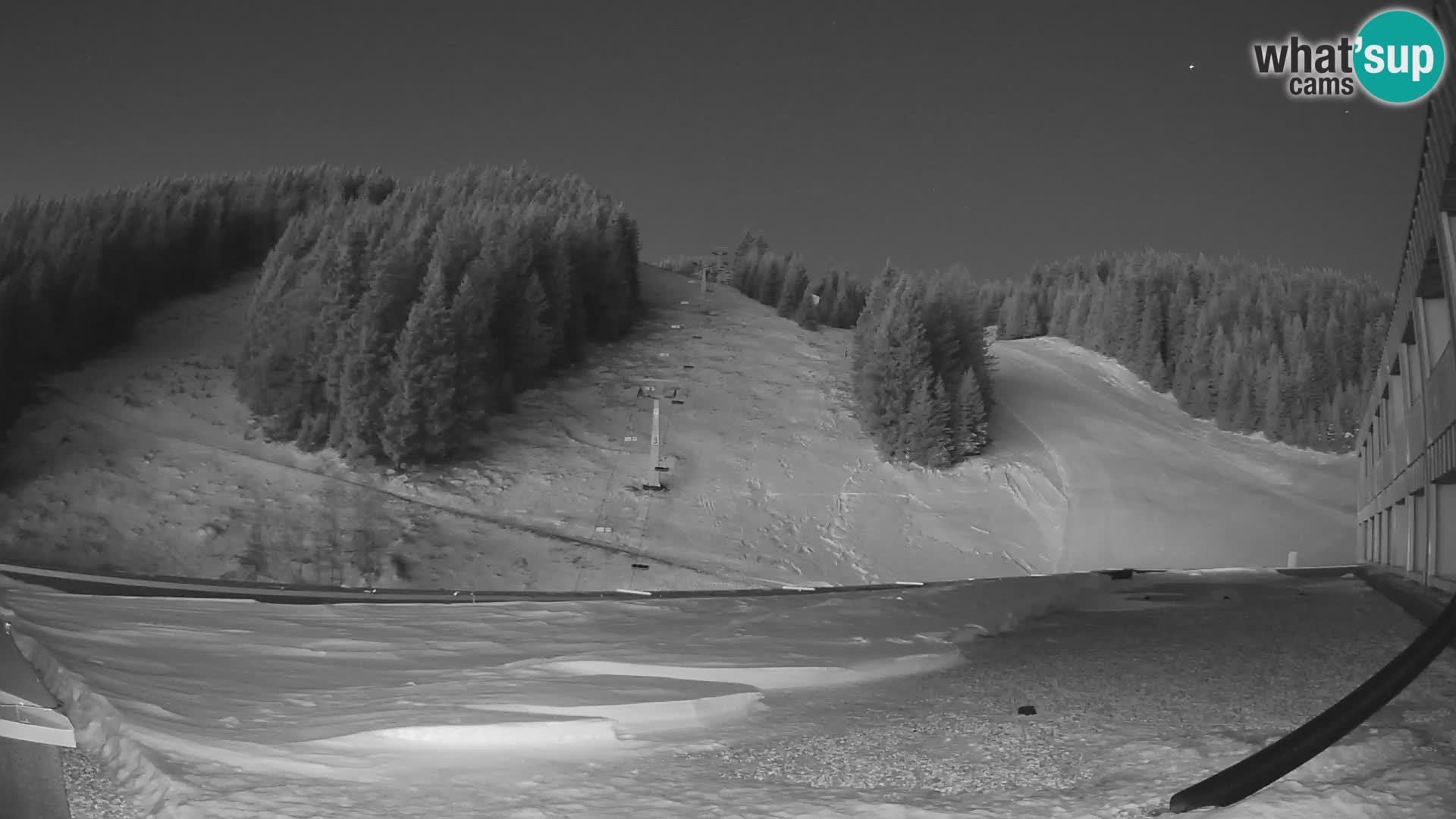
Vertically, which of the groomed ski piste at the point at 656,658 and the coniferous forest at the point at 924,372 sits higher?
the coniferous forest at the point at 924,372

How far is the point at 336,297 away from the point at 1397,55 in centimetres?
1897

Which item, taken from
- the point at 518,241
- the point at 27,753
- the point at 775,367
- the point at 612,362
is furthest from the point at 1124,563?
the point at 27,753

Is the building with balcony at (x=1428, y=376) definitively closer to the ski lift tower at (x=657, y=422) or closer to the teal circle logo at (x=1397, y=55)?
the teal circle logo at (x=1397, y=55)

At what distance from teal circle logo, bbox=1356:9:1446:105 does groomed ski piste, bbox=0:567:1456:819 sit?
599 centimetres

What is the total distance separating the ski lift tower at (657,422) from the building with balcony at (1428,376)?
43.1 feet

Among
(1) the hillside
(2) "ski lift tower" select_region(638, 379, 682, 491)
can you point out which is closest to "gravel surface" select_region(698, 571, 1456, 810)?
(1) the hillside

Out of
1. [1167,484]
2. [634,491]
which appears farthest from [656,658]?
[1167,484]

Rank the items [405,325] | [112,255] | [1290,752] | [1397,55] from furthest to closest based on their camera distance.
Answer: [112,255] < [405,325] < [1397,55] < [1290,752]

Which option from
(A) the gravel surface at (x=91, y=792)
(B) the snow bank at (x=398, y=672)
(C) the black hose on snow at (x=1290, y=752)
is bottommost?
(B) the snow bank at (x=398, y=672)

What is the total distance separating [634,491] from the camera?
22.0m

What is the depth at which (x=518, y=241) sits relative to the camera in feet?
91.7

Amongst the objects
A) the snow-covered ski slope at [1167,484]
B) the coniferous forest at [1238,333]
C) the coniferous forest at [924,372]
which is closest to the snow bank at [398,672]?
the coniferous forest at [924,372]

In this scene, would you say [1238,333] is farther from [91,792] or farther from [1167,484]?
[91,792]

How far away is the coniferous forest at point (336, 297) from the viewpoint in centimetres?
2141
